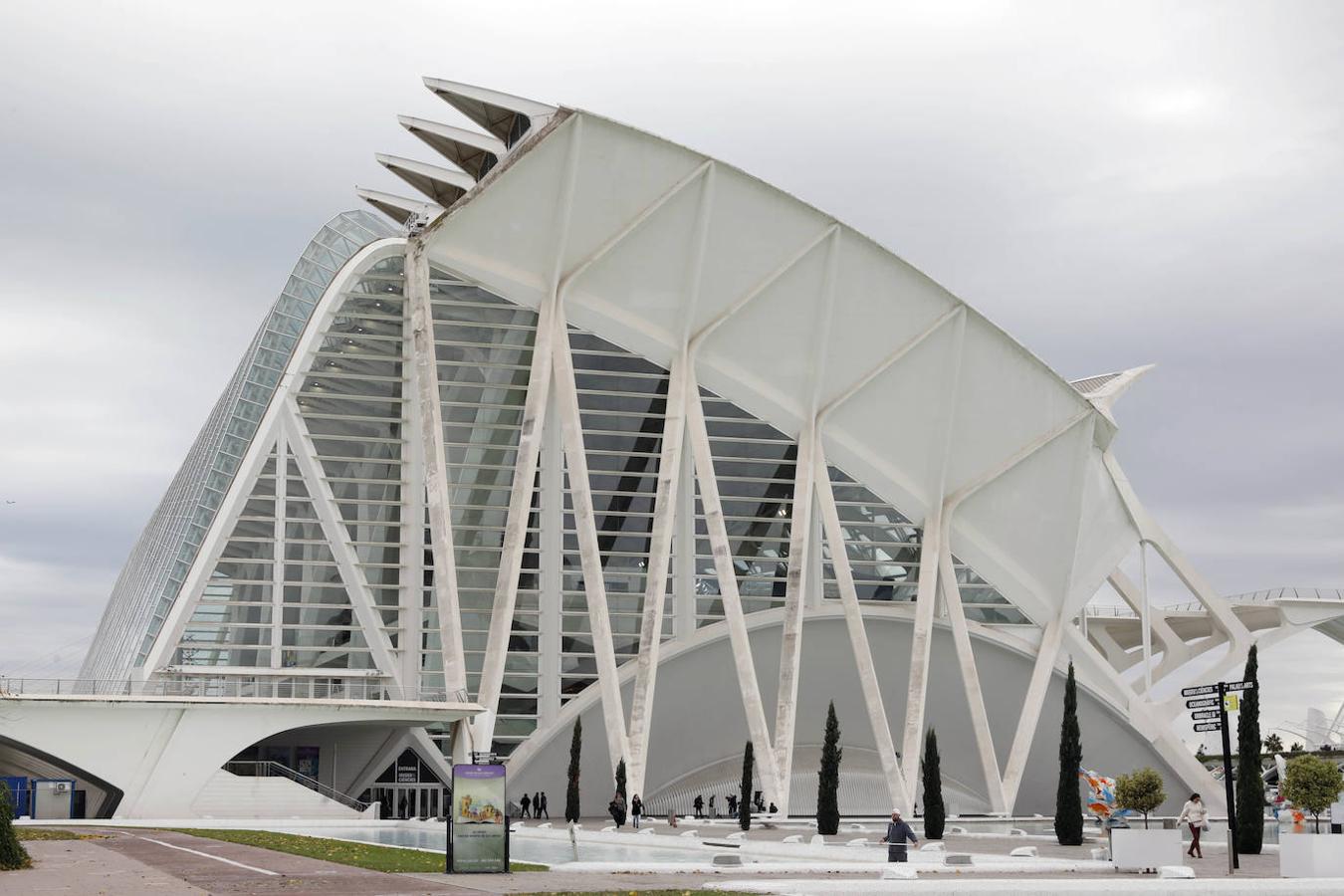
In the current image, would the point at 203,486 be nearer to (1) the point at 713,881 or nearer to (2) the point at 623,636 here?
(2) the point at 623,636

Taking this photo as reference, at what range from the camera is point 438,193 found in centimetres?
5225

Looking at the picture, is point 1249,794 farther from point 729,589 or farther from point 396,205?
point 396,205

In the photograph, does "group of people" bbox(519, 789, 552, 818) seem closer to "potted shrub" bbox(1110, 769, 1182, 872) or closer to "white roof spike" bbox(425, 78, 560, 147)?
"white roof spike" bbox(425, 78, 560, 147)

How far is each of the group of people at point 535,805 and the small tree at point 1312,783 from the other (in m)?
30.0

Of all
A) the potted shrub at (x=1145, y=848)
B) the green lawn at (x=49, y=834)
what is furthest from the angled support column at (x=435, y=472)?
the potted shrub at (x=1145, y=848)

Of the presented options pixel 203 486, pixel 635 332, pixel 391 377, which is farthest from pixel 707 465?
pixel 203 486

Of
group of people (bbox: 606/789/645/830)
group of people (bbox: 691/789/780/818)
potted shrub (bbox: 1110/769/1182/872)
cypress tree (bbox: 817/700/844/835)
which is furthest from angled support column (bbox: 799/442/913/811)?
potted shrub (bbox: 1110/769/1182/872)

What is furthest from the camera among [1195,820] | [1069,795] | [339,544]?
[339,544]

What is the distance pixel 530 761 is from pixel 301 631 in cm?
942

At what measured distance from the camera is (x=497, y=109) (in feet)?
155

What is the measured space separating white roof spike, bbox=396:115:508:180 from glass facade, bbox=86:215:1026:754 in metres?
5.35

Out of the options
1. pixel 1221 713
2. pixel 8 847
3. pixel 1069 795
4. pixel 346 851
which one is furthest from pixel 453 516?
pixel 1221 713

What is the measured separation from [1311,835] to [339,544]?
3647cm

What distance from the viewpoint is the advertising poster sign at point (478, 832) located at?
859 inches
